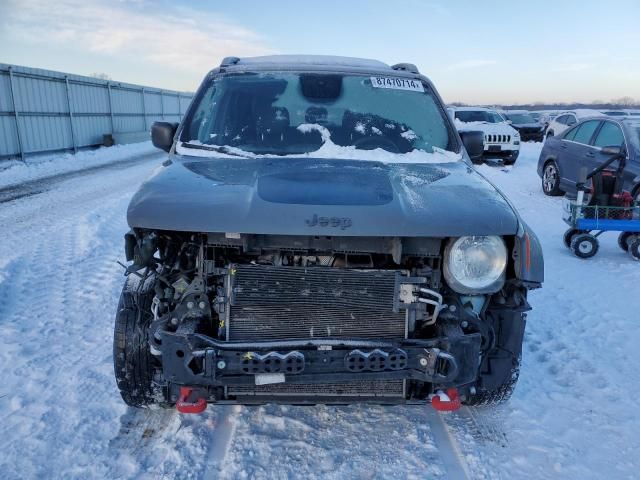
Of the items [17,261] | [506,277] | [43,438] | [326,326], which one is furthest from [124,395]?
[17,261]

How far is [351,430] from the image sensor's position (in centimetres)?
286

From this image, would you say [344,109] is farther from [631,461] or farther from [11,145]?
[11,145]

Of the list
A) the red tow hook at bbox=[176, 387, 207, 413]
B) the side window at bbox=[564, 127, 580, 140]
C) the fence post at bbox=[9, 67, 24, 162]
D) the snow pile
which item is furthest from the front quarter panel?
the fence post at bbox=[9, 67, 24, 162]

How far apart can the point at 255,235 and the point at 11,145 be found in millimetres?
15048

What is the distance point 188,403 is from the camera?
2430 millimetres

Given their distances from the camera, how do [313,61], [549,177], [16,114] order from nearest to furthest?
[313,61] → [549,177] → [16,114]

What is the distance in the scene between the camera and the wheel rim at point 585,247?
21.1ft

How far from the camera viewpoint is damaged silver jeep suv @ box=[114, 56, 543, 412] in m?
2.29

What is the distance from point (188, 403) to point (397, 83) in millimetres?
2785

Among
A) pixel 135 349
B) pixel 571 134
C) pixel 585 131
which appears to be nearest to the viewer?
pixel 135 349

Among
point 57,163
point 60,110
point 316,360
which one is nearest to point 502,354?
point 316,360

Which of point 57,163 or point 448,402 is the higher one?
point 448,402

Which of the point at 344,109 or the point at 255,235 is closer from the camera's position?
the point at 255,235

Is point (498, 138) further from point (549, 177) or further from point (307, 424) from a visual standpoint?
point (307, 424)
